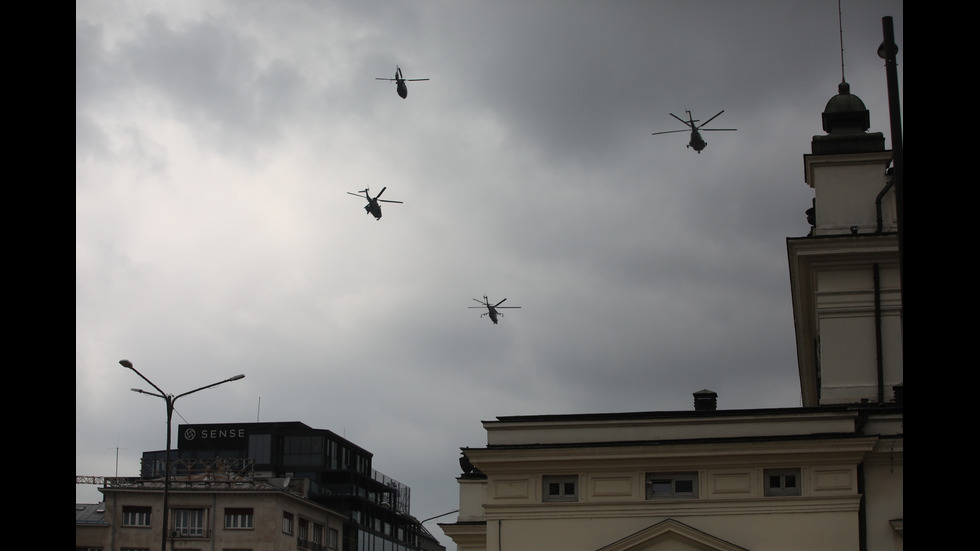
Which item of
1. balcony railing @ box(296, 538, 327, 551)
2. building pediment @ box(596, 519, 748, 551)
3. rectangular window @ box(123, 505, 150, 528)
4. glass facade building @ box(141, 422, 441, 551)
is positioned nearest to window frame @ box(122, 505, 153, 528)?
rectangular window @ box(123, 505, 150, 528)

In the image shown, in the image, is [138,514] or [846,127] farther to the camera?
[138,514]

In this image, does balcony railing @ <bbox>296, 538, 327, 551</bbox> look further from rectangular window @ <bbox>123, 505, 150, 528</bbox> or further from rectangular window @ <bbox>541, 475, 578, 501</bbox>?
rectangular window @ <bbox>541, 475, 578, 501</bbox>

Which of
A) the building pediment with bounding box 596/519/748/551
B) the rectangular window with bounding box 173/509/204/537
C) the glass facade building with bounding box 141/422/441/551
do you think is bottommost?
the building pediment with bounding box 596/519/748/551

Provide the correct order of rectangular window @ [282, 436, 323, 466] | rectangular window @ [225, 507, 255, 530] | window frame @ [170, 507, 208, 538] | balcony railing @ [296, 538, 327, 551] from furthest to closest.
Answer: rectangular window @ [282, 436, 323, 466]
balcony railing @ [296, 538, 327, 551]
rectangular window @ [225, 507, 255, 530]
window frame @ [170, 507, 208, 538]

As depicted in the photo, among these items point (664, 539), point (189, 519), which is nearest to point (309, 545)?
point (189, 519)

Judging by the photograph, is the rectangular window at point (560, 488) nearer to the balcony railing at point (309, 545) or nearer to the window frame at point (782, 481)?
the window frame at point (782, 481)

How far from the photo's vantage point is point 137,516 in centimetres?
9156

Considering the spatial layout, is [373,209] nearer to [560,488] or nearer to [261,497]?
[560,488]

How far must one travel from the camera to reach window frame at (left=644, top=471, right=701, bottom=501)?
32.9m

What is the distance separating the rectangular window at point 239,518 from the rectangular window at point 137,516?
613cm

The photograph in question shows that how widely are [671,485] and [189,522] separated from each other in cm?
6728

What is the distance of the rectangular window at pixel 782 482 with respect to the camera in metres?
32.4
